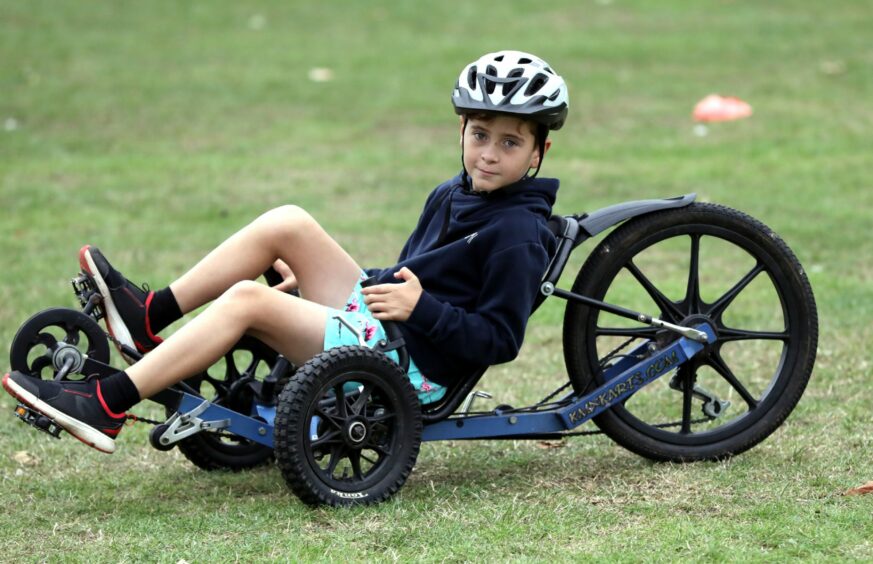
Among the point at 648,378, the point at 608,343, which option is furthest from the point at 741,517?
the point at 608,343

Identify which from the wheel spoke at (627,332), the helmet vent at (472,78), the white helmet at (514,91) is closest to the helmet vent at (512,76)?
the white helmet at (514,91)

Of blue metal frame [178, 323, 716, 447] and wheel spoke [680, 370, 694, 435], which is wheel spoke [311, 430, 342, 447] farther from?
wheel spoke [680, 370, 694, 435]

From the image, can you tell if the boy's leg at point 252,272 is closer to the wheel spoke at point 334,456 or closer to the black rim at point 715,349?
the wheel spoke at point 334,456

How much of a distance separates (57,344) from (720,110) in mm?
9497

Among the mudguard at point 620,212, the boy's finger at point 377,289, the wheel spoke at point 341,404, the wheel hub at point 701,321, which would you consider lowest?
the wheel spoke at point 341,404

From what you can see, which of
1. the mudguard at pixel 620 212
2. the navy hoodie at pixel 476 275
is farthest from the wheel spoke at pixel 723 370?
the navy hoodie at pixel 476 275

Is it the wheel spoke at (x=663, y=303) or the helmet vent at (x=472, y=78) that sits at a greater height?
the helmet vent at (x=472, y=78)

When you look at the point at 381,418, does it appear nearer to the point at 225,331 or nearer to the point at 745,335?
the point at 225,331

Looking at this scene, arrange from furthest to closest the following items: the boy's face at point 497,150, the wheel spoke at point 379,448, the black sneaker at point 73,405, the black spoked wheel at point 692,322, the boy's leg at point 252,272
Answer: the black spoked wheel at point 692,322 < the boy's leg at point 252,272 < the boy's face at point 497,150 < the wheel spoke at point 379,448 < the black sneaker at point 73,405

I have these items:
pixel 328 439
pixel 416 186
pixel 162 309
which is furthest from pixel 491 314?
pixel 416 186

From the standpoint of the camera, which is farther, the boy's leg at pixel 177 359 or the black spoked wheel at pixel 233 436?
the black spoked wheel at pixel 233 436

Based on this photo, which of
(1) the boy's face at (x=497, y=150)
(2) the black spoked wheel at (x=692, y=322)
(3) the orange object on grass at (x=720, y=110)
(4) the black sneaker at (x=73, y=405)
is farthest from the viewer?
(3) the orange object on grass at (x=720, y=110)

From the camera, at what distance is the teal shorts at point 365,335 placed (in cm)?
437

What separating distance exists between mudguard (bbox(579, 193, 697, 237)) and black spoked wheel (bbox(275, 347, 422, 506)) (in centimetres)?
90
